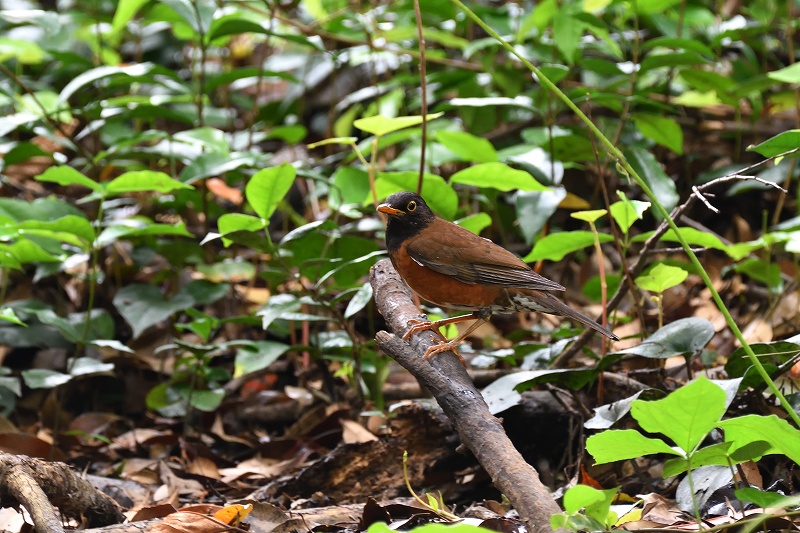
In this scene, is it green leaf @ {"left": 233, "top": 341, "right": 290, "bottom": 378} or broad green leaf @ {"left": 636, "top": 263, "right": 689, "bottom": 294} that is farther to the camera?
green leaf @ {"left": 233, "top": 341, "right": 290, "bottom": 378}

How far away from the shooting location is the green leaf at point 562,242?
402cm

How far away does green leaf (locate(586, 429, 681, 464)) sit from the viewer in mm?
2373

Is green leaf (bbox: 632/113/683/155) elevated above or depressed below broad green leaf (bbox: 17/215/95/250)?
above

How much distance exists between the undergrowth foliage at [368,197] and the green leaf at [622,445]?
0.02m

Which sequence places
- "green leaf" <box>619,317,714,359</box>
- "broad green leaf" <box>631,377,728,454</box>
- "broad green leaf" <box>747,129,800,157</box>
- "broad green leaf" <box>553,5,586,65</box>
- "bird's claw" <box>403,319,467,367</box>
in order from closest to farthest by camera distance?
1. "broad green leaf" <box>631,377,728,454</box>
2. "broad green leaf" <box>747,129,800,157</box>
3. "bird's claw" <box>403,319,467,367</box>
4. "green leaf" <box>619,317,714,359</box>
5. "broad green leaf" <box>553,5,586,65</box>

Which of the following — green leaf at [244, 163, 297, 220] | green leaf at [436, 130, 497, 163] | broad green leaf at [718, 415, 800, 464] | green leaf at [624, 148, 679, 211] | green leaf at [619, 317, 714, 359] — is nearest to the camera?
broad green leaf at [718, 415, 800, 464]

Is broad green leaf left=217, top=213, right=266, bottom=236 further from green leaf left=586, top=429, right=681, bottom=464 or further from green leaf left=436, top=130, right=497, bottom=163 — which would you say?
green leaf left=586, top=429, right=681, bottom=464

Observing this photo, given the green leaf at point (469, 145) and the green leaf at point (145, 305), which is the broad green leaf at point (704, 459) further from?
the green leaf at point (145, 305)

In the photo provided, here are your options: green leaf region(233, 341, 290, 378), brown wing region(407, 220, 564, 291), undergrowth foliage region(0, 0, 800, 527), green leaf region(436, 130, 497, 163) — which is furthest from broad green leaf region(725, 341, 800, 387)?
green leaf region(233, 341, 290, 378)

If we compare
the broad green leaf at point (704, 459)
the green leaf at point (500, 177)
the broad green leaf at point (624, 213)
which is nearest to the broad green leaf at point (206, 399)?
the green leaf at point (500, 177)

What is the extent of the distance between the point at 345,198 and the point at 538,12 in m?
2.08

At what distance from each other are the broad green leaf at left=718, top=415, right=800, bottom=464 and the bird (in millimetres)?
1633

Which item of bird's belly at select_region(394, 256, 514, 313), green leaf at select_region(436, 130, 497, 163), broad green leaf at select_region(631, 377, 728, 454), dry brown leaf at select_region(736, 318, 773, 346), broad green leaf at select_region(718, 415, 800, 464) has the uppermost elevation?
broad green leaf at select_region(631, 377, 728, 454)

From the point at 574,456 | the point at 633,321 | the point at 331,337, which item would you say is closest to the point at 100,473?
the point at 331,337
